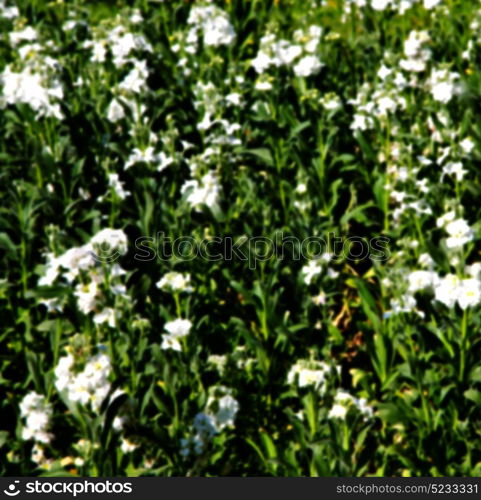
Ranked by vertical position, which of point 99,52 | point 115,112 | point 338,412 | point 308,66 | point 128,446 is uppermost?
point 99,52

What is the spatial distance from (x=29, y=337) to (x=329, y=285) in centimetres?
146

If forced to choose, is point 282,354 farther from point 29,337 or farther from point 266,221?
point 29,337

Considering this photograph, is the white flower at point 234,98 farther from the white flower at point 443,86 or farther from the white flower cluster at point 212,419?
the white flower cluster at point 212,419

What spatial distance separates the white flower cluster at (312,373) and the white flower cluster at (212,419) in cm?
29

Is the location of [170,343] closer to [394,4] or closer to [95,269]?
[95,269]

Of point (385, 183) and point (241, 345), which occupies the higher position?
point (385, 183)

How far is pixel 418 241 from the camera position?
170 inches

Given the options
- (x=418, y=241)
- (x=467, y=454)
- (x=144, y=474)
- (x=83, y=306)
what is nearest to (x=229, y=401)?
(x=144, y=474)

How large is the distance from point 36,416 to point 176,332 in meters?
0.67

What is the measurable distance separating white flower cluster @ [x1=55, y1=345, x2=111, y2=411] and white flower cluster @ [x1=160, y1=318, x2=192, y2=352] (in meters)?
0.52

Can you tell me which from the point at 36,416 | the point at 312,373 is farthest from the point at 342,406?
the point at 36,416

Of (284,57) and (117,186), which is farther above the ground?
(284,57)

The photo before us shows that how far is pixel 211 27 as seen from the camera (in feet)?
18.3

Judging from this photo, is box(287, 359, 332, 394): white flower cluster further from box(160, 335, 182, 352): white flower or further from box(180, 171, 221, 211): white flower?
box(180, 171, 221, 211): white flower
